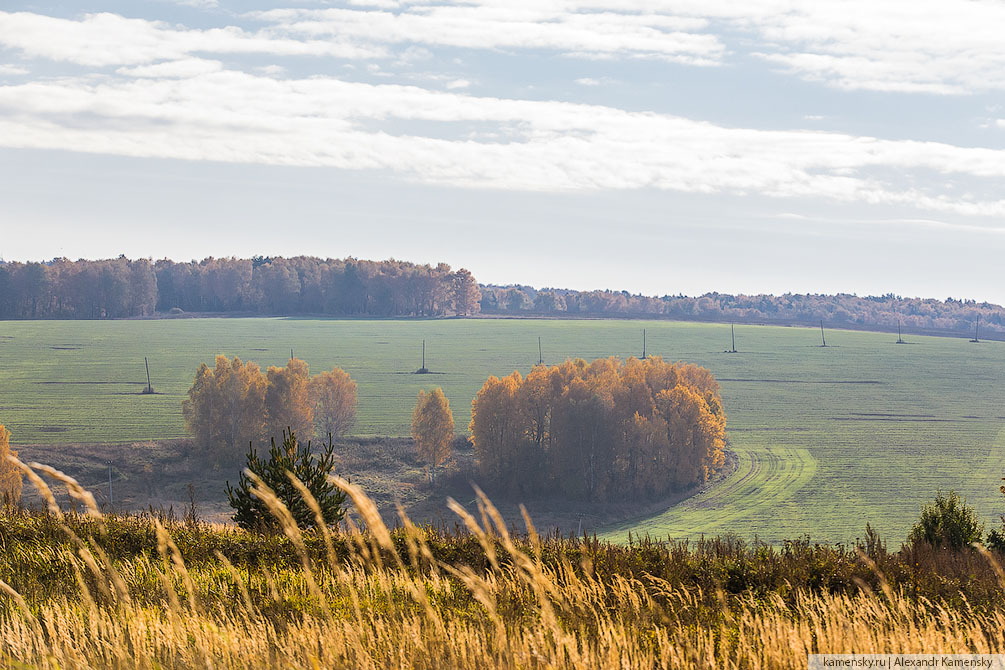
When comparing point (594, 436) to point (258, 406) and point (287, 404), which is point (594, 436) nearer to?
point (287, 404)

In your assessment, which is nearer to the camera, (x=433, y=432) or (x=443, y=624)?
(x=443, y=624)

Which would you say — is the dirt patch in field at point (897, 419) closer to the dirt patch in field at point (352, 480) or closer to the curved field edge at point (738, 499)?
the curved field edge at point (738, 499)

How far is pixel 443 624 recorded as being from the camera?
815 centimetres

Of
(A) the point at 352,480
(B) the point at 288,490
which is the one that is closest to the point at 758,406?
(A) the point at 352,480

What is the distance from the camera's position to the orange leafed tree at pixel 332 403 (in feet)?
Result: 441

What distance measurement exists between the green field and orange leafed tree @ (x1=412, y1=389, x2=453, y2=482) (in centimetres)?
1168

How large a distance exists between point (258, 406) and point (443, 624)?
12553 centimetres

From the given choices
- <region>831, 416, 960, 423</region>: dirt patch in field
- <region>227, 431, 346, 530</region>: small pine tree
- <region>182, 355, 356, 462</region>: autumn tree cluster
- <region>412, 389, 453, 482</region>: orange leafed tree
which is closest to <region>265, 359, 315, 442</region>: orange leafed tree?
<region>182, 355, 356, 462</region>: autumn tree cluster

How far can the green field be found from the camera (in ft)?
347

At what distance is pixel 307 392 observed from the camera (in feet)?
439

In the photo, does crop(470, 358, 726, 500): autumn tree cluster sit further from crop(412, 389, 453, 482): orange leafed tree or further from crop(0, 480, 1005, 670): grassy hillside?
crop(0, 480, 1005, 670): grassy hillside

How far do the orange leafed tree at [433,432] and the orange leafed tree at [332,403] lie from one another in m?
16.3

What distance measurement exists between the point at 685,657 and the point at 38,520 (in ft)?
36.3

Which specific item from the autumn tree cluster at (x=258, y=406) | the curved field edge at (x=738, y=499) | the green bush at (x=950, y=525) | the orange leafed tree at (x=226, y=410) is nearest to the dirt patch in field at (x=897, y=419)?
the curved field edge at (x=738, y=499)
